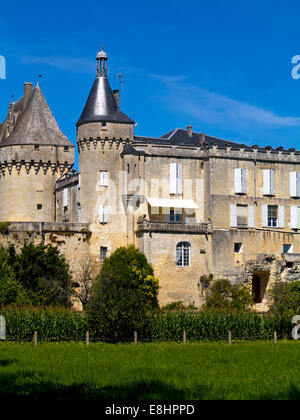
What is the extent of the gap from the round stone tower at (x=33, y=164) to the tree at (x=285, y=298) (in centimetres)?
1810

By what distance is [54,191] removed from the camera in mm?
56750

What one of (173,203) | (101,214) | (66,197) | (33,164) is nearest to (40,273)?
(101,214)

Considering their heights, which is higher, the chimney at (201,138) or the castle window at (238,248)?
the chimney at (201,138)

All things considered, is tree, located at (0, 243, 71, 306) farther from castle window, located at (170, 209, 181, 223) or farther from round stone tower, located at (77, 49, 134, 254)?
castle window, located at (170, 209, 181, 223)

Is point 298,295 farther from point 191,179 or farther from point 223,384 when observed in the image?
→ point 223,384

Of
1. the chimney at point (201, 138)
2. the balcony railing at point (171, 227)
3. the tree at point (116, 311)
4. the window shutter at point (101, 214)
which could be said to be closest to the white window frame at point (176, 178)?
the balcony railing at point (171, 227)

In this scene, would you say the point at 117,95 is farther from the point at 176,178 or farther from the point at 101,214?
the point at 101,214

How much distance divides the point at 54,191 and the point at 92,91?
8207 mm

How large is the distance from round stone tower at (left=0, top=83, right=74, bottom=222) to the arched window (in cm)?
1126

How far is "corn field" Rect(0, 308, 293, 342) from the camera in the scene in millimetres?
36406

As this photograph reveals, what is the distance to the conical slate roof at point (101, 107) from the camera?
5194 centimetres

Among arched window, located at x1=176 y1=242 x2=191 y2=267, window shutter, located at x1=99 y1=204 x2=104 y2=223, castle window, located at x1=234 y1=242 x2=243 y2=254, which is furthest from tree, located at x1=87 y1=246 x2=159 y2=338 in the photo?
castle window, located at x1=234 y1=242 x2=243 y2=254

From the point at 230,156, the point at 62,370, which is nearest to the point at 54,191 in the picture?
the point at 230,156

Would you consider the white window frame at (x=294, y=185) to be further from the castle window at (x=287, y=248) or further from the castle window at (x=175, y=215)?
the castle window at (x=175, y=215)
